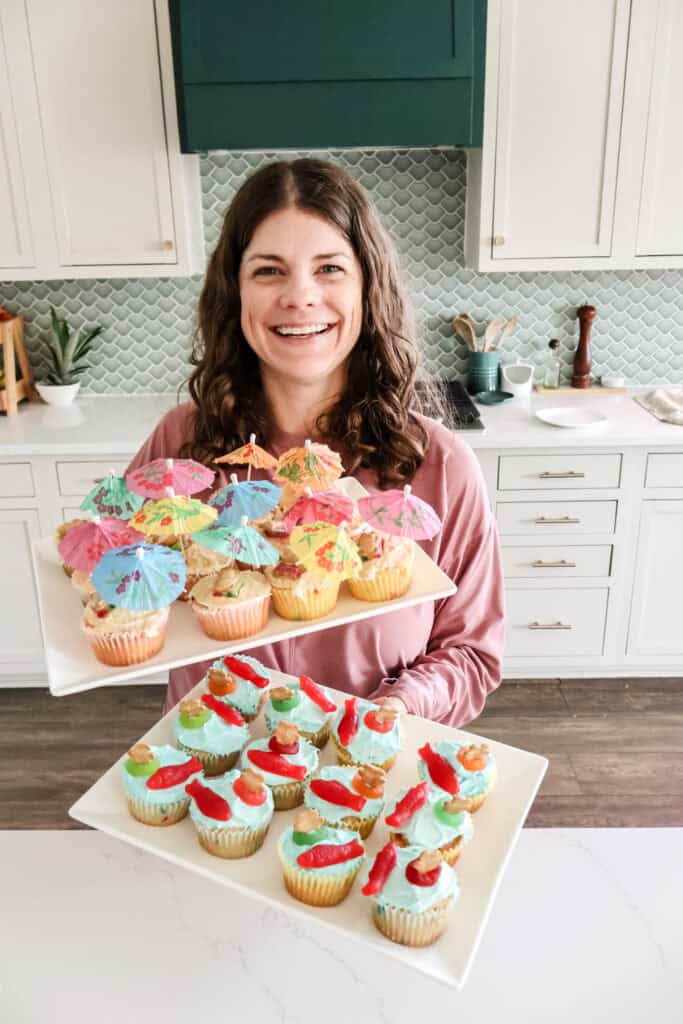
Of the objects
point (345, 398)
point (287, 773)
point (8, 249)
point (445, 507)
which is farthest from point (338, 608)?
point (8, 249)

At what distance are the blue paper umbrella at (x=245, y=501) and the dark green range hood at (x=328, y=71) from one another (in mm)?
1824

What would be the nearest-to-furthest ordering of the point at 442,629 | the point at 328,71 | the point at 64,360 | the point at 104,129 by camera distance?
the point at 442,629, the point at 328,71, the point at 104,129, the point at 64,360

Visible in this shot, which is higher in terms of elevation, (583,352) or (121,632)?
(121,632)

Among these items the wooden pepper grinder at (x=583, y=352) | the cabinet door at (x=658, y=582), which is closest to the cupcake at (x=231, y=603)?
the cabinet door at (x=658, y=582)

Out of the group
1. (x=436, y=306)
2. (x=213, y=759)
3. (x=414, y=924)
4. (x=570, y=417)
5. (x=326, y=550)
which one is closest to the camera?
(x=414, y=924)

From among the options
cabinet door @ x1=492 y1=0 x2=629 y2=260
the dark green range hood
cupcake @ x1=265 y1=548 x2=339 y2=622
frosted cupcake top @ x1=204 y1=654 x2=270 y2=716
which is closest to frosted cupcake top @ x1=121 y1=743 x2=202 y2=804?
frosted cupcake top @ x1=204 y1=654 x2=270 y2=716

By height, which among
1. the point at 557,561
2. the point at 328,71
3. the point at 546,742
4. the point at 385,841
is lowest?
the point at 546,742

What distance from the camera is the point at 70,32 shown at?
2.65 meters

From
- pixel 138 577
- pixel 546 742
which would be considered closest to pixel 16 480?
pixel 546 742

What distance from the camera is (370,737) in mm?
1160

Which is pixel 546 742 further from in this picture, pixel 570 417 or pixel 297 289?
pixel 297 289

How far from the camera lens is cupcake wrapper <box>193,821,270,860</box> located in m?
1.04

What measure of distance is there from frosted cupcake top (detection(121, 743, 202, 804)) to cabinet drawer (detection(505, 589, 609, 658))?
2.09 m

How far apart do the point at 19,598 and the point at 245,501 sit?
226 cm
